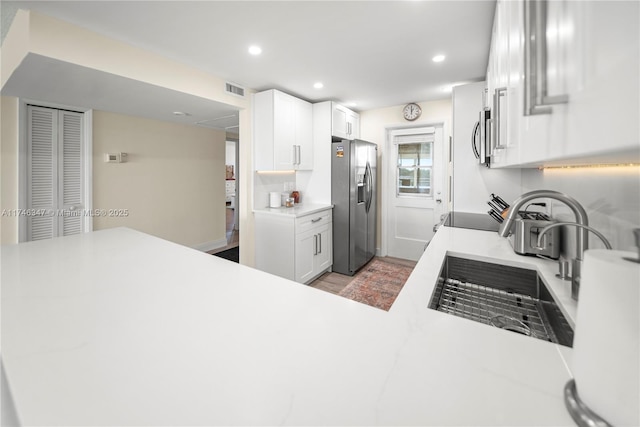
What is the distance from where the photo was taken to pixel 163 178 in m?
4.12

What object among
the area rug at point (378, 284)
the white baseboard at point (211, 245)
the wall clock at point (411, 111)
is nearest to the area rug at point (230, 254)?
the white baseboard at point (211, 245)

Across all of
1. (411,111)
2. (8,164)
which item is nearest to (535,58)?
(411,111)

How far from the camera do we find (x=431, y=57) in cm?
249

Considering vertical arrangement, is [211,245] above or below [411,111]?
below

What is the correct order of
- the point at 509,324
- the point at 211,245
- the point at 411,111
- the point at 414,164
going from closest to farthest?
the point at 509,324, the point at 411,111, the point at 414,164, the point at 211,245

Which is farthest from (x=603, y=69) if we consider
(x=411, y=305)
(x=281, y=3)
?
(x=281, y=3)

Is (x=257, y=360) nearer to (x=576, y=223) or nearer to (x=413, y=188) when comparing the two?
(x=576, y=223)

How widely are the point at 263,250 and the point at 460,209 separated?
2315 mm

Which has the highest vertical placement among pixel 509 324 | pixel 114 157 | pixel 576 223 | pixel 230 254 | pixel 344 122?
pixel 344 122

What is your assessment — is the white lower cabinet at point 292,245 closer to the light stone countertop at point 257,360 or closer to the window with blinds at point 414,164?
the window with blinds at point 414,164

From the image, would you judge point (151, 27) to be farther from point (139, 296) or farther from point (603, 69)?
point (603, 69)

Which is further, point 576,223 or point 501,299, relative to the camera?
point 501,299

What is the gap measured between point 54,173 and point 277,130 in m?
2.56

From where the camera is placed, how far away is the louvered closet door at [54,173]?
115 inches
